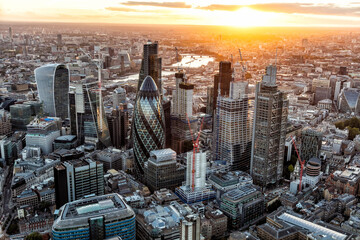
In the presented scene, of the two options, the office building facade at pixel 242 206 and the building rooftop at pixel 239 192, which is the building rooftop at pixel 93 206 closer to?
the office building facade at pixel 242 206

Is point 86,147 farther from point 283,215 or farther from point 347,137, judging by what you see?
point 347,137

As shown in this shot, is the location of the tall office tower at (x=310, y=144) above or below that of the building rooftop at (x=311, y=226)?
above

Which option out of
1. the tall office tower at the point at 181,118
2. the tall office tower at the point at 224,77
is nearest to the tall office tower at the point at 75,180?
the tall office tower at the point at 181,118

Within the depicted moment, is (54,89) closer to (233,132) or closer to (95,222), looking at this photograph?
(233,132)

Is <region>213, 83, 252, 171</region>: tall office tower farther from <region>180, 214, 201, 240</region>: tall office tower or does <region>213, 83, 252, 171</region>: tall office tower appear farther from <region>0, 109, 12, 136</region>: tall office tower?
<region>0, 109, 12, 136</region>: tall office tower

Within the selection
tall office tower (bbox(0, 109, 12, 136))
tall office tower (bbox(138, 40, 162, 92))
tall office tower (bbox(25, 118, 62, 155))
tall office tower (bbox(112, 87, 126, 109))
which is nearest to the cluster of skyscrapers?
tall office tower (bbox(138, 40, 162, 92))
